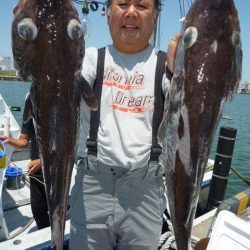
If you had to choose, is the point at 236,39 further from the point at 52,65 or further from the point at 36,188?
the point at 36,188

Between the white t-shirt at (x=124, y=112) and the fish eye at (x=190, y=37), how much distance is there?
0.73 metres

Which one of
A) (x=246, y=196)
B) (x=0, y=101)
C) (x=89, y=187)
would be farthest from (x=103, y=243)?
(x=0, y=101)

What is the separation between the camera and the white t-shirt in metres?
→ 2.85

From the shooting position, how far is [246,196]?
21.4ft

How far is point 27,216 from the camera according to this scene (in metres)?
6.69

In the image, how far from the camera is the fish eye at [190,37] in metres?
2.10

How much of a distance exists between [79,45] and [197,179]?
120cm

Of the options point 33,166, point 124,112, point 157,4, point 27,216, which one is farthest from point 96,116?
point 27,216

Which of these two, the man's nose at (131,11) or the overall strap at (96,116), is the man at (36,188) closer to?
the overall strap at (96,116)

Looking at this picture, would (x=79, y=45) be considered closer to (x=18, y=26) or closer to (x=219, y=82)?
(x=18, y=26)

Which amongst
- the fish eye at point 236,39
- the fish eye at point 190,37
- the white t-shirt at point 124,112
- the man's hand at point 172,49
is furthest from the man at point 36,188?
the fish eye at point 236,39

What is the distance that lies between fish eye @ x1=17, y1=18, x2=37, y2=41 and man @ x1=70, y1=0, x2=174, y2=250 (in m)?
0.72

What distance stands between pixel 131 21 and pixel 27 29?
941 mm

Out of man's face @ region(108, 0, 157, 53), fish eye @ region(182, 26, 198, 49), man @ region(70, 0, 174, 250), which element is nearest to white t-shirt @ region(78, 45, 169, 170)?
man @ region(70, 0, 174, 250)
